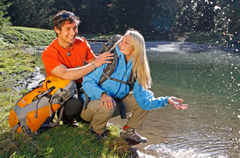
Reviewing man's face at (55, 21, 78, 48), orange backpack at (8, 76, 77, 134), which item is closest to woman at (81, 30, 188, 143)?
orange backpack at (8, 76, 77, 134)

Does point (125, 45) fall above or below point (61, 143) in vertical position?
above

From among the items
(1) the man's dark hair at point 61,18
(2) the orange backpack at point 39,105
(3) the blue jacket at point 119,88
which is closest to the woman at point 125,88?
(3) the blue jacket at point 119,88

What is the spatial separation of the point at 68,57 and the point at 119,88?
0.84m

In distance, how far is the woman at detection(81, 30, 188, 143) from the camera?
2855 mm

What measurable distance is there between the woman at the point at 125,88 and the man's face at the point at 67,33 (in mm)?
583

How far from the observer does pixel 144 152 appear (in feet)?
10.6

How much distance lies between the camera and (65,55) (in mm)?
3168

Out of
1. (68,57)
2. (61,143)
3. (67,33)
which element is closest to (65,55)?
(68,57)

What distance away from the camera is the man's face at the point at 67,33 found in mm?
3066

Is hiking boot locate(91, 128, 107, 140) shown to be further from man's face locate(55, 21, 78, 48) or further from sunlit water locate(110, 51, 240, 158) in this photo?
man's face locate(55, 21, 78, 48)

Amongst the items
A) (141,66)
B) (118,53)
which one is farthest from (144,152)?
(118,53)

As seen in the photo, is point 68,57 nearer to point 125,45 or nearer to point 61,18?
point 61,18

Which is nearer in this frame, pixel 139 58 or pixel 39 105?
pixel 39 105

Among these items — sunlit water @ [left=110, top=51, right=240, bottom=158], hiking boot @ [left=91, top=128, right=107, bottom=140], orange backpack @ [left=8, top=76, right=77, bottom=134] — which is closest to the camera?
orange backpack @ [left=8, top=76, right=77, bottom=134]
